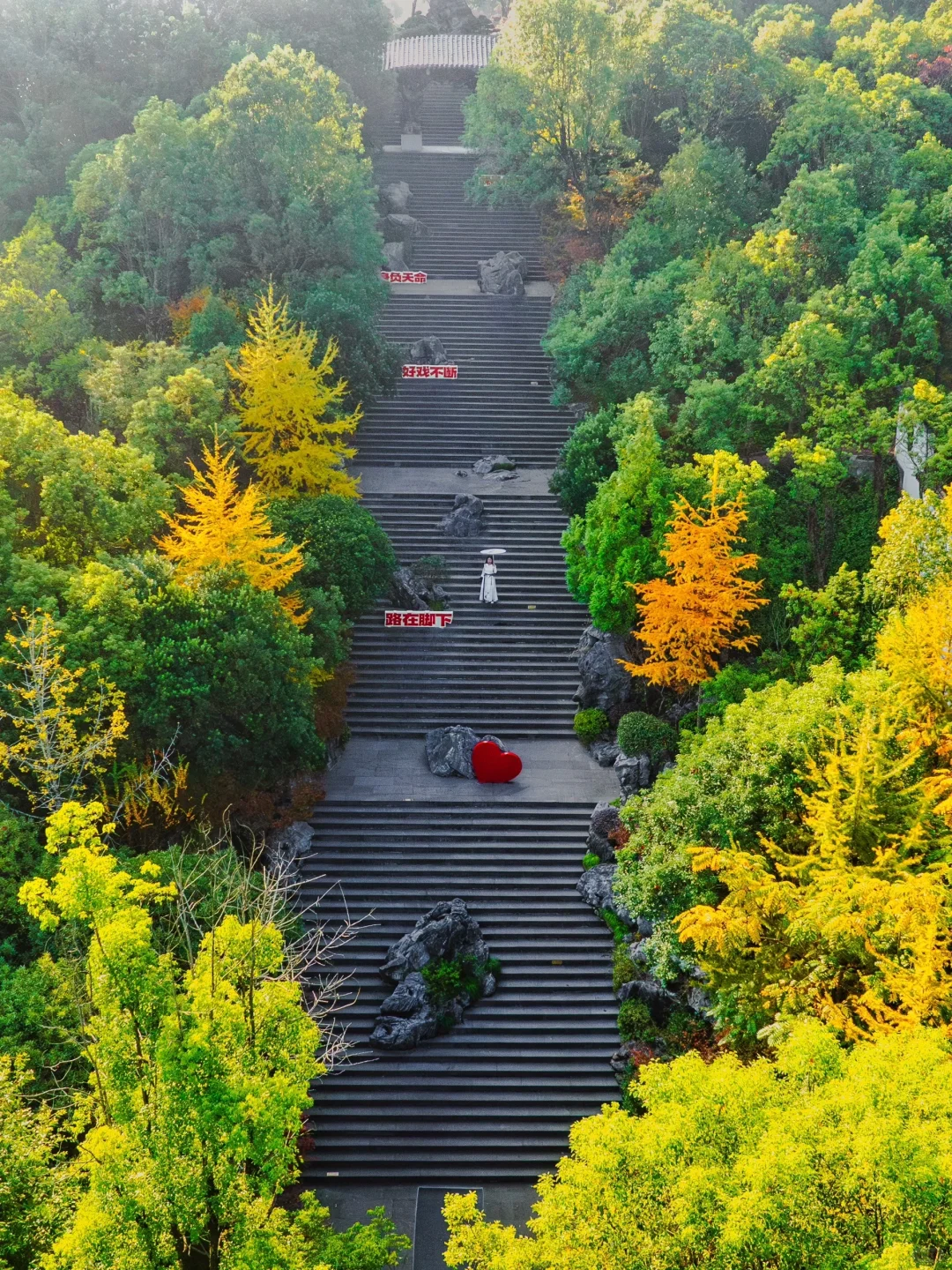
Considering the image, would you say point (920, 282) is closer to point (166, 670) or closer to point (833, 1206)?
point (166, 670)

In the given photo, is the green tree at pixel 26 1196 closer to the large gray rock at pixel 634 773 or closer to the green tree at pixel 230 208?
the large gray rock at pixel 634 773

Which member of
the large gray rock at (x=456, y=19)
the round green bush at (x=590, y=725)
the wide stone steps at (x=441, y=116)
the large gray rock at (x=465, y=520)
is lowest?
the round green bush at (x=590, y=725)

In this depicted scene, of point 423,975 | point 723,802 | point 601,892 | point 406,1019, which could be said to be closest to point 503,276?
point 601,892

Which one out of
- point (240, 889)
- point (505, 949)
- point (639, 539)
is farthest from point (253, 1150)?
point (639, 539)

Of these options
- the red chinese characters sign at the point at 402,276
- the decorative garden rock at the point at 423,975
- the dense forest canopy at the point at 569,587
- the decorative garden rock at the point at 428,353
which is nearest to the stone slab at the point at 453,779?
the dense forest canopy at the point at 569,587

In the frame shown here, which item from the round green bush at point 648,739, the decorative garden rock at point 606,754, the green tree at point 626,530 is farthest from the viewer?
the decorative garden rock at point 606,754

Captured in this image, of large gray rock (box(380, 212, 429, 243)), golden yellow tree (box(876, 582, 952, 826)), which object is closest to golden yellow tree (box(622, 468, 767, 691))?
golden yellow tree (box(876, 582, 952, 826))

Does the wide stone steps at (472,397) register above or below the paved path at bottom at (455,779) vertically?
above
